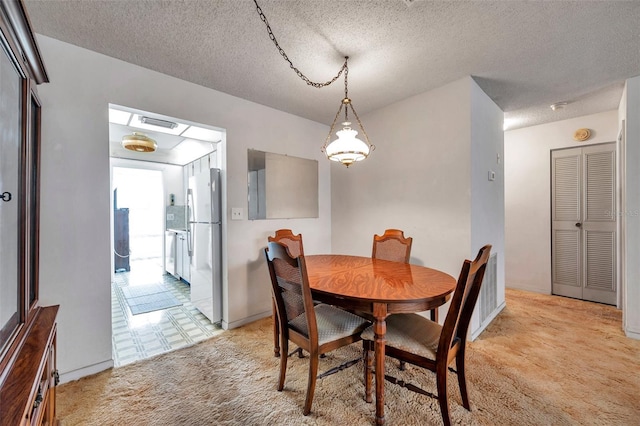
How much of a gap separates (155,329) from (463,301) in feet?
9.83

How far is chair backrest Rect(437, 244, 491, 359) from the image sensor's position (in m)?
1.33

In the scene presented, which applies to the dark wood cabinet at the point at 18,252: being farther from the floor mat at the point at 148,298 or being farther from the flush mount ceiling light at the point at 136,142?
the floor mat at the point at 148,298

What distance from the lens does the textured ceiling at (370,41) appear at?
1.65m

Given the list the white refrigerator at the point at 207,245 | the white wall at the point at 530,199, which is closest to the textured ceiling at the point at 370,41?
the white wall at the point at 530,199

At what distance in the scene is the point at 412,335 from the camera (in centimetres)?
161

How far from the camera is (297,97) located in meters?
2.94

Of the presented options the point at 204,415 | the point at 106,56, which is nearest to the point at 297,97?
the point at 106,56

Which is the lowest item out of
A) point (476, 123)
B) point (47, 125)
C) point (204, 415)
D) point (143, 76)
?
point (204, 415)

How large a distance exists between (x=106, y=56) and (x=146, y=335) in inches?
101

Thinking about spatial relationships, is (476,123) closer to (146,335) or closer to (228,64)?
(228,64)

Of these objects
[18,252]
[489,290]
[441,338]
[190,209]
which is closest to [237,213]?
[190,209]

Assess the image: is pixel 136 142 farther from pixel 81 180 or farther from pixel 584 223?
pixel 584 223

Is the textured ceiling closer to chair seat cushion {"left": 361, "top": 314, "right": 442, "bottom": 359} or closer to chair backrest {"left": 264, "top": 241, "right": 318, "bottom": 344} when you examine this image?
chair backrest {"left": 264, "top": 241, "right": 318, "bottom": 344}

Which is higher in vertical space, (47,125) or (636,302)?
(47,125)
